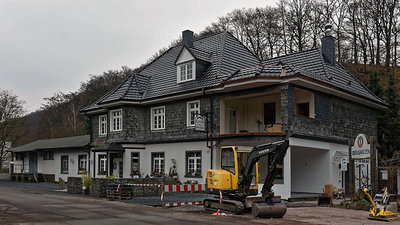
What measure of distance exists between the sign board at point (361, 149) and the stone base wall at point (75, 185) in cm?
1476

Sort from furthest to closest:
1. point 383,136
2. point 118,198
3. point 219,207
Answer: point 383,136
point 118,198
point 219,207

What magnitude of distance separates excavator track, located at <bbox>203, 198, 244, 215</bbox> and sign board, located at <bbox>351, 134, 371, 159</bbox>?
6453 mm

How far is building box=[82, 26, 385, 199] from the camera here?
70.8 ft

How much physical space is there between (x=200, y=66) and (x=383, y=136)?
15.5 metres

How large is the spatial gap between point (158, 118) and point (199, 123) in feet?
16.0

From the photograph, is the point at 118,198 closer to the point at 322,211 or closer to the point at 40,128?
the point at 322,211

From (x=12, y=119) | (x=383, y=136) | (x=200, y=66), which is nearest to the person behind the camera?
(x=200, y=66)

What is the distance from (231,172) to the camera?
15.2 metres

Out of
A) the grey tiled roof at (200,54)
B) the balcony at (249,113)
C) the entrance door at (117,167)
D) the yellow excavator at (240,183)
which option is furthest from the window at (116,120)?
the yellow excavator at (240,183)

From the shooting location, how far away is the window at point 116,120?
91.9 feet

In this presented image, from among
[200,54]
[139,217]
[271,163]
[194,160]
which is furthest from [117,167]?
[271,163]

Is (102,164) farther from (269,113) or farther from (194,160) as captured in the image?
(269,113)

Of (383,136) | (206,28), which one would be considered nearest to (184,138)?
(383,136)

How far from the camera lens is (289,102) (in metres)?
20.9
